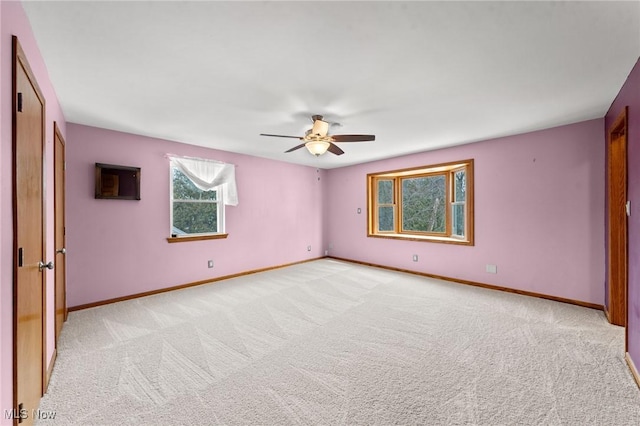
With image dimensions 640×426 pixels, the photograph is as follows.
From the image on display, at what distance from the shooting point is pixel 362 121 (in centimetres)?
321

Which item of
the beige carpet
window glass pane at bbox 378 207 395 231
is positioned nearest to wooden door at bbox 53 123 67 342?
the beige carpet

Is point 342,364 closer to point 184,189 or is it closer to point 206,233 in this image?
point 206,233

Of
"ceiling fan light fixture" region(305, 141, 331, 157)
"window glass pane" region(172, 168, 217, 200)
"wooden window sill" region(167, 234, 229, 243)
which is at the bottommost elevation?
A: "wooden window sill" region(167, 234, 229, 243)

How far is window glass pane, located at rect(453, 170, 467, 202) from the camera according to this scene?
4.60m

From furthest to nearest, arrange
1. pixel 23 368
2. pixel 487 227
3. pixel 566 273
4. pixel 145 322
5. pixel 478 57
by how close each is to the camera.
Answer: pixel 487 227, pixel 566 273, pixel 145 322, pixel 478 57, pixel 23 368

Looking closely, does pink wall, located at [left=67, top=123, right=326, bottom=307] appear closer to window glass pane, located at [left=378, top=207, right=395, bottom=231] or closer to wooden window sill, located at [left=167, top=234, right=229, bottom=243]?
wooden window sill, located at [left=167, top=234, right=229, bottom=243]

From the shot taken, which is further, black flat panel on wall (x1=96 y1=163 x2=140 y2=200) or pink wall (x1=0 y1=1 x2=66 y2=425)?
black flat panel on wall (x1=96 y1=163 x2=140 y2=200)

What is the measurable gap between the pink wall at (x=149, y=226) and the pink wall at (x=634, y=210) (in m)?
4.73

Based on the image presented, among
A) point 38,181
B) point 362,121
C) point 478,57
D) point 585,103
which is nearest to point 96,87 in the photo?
point 38,181

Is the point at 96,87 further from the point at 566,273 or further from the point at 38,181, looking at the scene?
the point at 566,273

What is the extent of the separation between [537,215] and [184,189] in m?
5.09

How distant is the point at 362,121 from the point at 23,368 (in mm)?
3257

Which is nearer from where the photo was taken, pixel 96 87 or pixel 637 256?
pixel 637 256

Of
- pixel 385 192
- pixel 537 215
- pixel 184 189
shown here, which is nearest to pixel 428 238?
pixel 385 192
